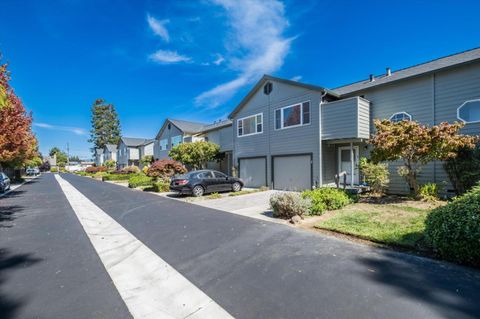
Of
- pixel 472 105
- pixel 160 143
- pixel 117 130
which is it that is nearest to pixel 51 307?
pixel 472 105

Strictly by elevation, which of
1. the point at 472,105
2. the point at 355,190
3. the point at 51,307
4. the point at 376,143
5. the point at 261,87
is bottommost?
the point at 51,307

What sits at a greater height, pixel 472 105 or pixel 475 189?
A: pixel 472 105

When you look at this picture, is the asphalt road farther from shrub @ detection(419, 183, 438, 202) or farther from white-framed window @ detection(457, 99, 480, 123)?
white-framed window @ detection(457, 99, 480, 123)

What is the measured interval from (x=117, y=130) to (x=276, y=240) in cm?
7499

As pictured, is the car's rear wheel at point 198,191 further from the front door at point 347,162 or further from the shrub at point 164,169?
the front door at point 347,162

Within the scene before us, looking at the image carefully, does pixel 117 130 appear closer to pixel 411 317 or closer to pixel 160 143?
pixel 160 143

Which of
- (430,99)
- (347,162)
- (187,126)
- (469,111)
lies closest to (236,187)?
(347,162)

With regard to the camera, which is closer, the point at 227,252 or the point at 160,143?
the point at 227,252

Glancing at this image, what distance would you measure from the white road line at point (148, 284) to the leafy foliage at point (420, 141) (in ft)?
28.9

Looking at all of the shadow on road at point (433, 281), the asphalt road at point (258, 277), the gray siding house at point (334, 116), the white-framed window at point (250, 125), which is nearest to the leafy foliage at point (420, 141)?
the gray siding house at point (334, 116)

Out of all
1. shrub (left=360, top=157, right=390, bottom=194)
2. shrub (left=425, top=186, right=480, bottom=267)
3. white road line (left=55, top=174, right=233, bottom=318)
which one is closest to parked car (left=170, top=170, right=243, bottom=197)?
white road line (left=55, top=174, right=233, bottom=318)

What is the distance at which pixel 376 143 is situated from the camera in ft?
32.0

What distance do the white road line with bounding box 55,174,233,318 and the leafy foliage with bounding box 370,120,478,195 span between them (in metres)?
8.81

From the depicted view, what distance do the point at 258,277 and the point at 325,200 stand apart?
18.5 ft
